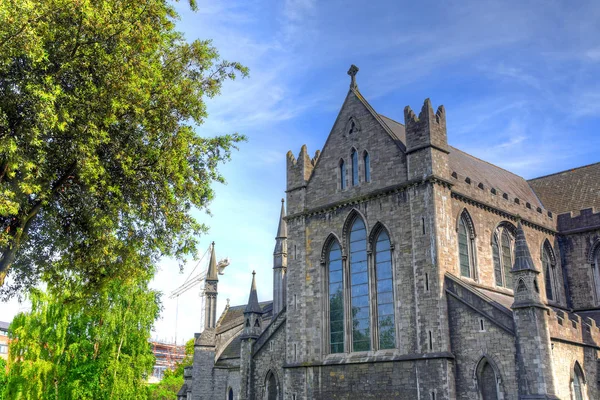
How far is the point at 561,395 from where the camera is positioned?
71.4ft

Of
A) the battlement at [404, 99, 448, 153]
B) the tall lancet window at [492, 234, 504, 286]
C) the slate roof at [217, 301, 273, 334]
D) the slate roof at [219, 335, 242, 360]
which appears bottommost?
the slate roof at [219, 335, 242, 360]

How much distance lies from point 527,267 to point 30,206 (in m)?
16.7

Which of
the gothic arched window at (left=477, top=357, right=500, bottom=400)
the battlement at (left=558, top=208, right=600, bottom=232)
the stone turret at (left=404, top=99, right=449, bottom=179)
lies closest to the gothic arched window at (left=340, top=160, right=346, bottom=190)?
the stone turret at (left=404, top=99, right=449, bottom=179)

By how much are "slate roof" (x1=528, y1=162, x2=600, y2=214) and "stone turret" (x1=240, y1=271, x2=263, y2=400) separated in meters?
18.3

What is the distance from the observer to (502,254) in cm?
2850

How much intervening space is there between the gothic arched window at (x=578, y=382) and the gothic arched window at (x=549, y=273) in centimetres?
699

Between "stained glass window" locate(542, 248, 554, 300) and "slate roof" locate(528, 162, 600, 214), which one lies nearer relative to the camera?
"stained glass window" locate(542, 248, 554, 300)

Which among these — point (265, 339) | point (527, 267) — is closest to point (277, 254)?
point (265, 339)

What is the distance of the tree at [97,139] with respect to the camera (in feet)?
46.1

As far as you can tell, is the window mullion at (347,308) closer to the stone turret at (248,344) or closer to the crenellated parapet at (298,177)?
the crenellated parapet at (298,177)

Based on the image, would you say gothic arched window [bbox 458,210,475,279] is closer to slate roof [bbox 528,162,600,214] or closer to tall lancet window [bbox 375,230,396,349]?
tall lancet window [bbox 375,230,396,349]

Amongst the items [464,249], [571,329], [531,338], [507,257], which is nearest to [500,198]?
[507,257]

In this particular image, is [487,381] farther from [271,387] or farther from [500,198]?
[271,387]

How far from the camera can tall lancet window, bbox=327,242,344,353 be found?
90.1ft
